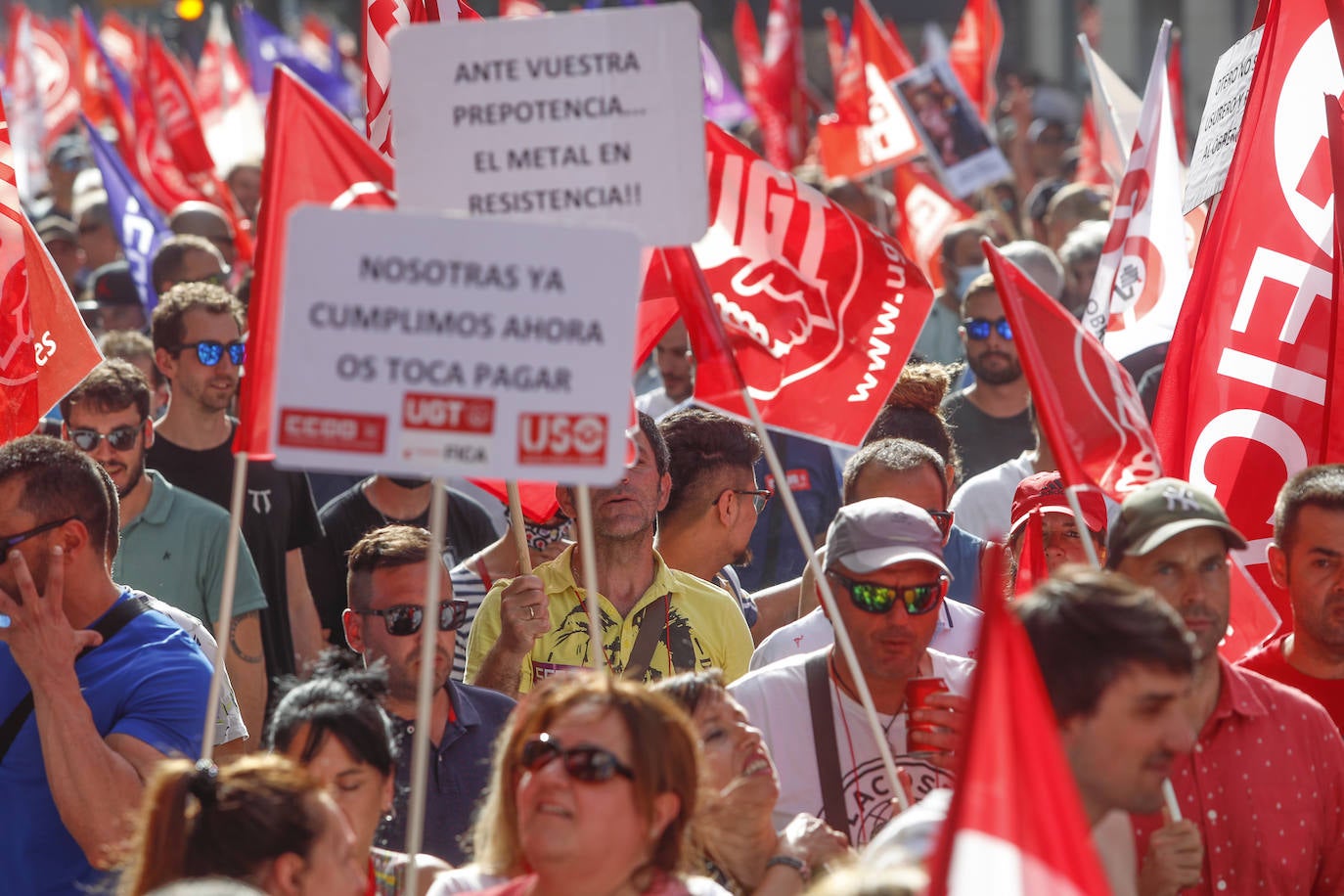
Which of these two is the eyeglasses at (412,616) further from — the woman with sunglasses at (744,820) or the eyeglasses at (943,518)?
the eyeglasses at (943,518)

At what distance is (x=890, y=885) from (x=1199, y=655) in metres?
1.50

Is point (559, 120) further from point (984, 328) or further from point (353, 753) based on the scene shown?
point (984, 328)

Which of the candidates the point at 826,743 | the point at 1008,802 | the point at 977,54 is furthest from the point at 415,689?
the point at 977,54

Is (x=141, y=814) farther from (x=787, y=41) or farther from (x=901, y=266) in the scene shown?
(x=787, y=41)

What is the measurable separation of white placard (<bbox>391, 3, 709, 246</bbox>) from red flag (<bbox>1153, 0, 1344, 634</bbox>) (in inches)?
74.7

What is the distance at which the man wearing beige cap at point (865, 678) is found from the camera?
13.6 ft

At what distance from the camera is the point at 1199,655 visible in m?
3.83

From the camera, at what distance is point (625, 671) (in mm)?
5027

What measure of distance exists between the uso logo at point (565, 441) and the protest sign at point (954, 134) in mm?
8497

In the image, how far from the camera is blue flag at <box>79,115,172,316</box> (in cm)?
978

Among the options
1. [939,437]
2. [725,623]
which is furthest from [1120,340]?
[725,623]

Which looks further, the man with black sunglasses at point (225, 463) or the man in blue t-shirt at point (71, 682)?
the man with black sunglasses at point (225, 463)

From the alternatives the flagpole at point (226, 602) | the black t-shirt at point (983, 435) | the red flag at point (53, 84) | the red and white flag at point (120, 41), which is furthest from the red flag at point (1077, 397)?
the red and white flag at point (120, 41)

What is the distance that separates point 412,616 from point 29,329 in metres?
1.42
